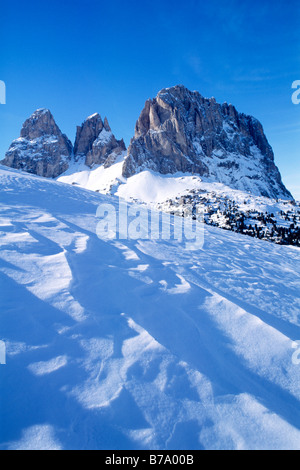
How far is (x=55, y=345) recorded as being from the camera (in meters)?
2.24

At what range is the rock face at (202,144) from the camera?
426 feet

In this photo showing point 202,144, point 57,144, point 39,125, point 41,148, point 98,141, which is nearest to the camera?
point 41,148

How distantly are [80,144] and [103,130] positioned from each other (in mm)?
22248

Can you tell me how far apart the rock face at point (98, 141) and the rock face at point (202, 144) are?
73.7 ft

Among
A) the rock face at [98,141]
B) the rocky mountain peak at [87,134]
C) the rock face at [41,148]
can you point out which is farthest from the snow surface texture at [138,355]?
the rocky mountain peak at [87,134]

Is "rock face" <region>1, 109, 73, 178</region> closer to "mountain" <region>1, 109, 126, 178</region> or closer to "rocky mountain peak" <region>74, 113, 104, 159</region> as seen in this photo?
"mountain" <region>1, 109, 126, 178</region>

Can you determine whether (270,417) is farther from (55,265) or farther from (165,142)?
(165,142)

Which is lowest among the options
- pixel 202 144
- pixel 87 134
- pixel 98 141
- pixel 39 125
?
pixel 202 144

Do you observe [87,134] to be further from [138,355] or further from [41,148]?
[138,355]

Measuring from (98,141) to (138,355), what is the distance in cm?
17226

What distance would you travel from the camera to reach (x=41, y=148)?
14725 centimetres

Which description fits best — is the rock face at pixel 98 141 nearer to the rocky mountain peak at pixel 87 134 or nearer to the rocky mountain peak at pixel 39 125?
the rocky mountain peak at pixel 87 134

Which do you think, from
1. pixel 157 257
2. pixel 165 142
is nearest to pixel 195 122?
pixel 165 142

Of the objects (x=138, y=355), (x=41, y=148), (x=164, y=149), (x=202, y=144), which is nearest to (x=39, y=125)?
(x=41, y=148)
